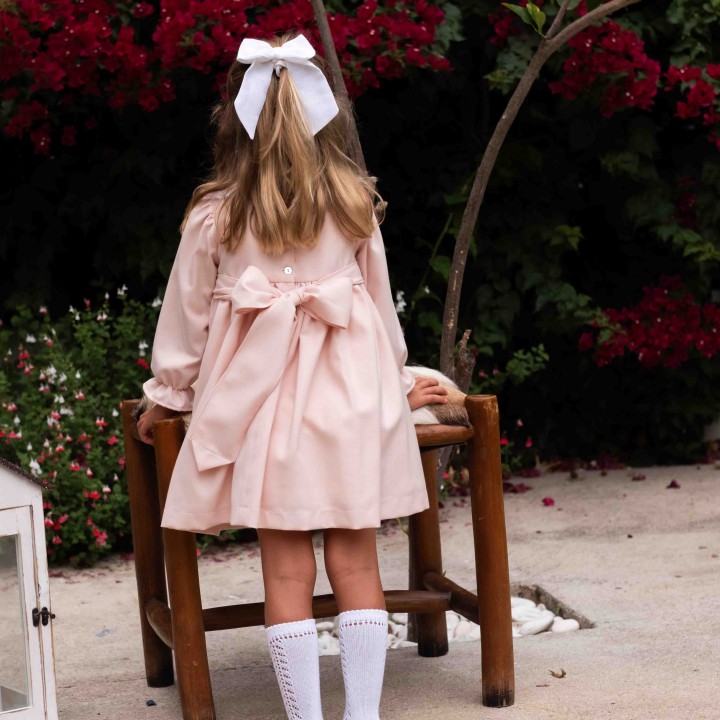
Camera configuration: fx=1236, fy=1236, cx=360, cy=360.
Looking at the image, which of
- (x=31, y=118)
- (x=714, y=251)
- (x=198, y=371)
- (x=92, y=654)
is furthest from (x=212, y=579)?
(x=714, y=251)

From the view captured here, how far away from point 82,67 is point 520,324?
7.28 feet

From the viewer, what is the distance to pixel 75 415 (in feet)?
14.3

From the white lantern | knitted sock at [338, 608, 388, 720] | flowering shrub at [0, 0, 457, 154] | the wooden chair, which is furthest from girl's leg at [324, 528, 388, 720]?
flowering shrub at [0, 0, 457, 154]

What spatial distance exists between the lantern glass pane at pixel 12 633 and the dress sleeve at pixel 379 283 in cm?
88

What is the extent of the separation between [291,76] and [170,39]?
1771 millimetres

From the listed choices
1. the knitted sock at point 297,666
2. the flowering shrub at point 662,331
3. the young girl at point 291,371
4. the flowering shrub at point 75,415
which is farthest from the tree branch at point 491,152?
the flowering shrub at point 662,331

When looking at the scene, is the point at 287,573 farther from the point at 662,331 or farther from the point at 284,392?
the point at 662,331

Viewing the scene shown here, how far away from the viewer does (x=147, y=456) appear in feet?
9.50

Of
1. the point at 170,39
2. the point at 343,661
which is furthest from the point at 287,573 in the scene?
the point at 170,39

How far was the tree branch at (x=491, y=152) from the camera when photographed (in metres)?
3.23

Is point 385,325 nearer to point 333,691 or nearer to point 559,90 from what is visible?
point 333,691

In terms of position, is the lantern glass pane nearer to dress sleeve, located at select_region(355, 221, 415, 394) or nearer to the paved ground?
the paved ground

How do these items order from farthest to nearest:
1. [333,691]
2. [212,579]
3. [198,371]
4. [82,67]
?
1. [82,67]
2. [212,579]
3. [333,691]
4. [198,371]

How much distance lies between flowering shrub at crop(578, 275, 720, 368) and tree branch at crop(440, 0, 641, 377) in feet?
5.22
